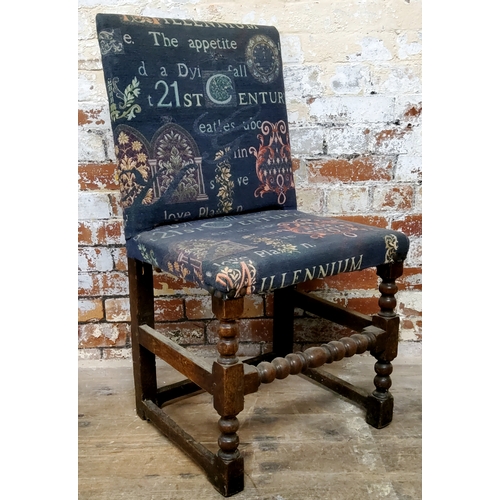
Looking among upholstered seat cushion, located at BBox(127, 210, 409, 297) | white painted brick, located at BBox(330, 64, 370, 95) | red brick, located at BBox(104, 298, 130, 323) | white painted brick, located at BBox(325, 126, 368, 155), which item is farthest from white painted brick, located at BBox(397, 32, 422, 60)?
red brick, located at BBox(104, 298, 130, 323)

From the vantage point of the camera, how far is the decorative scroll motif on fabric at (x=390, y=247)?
4.03 ft

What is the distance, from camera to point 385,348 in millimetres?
1324

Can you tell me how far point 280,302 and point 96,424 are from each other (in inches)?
23.3

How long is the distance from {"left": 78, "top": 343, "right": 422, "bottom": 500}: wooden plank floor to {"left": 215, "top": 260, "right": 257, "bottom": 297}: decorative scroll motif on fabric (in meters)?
0.44

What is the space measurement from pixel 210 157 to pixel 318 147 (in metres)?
0.41

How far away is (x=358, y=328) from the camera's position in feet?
4.50

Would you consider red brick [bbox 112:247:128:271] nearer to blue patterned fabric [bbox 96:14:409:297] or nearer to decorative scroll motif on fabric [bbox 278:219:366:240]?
blue patterned fabric [bbox 96:14:409:297]

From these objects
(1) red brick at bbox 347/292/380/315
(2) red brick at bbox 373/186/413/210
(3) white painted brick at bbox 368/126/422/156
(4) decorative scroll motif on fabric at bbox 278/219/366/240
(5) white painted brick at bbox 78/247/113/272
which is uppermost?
(3) white painted brick at bbox 368/126/422/156

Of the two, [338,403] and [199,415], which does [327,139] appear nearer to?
[338,403]

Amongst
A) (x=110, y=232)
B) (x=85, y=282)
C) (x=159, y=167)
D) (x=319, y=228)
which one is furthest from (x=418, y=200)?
(x=85, y=282)

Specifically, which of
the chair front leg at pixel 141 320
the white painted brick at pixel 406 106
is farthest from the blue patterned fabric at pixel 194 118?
the white painted brick at pixel 406 106

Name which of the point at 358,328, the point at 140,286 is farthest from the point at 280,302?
the point at 140,286

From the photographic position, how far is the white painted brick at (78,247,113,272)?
1.64m

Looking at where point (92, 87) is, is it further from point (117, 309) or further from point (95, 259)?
point (117, 309)
